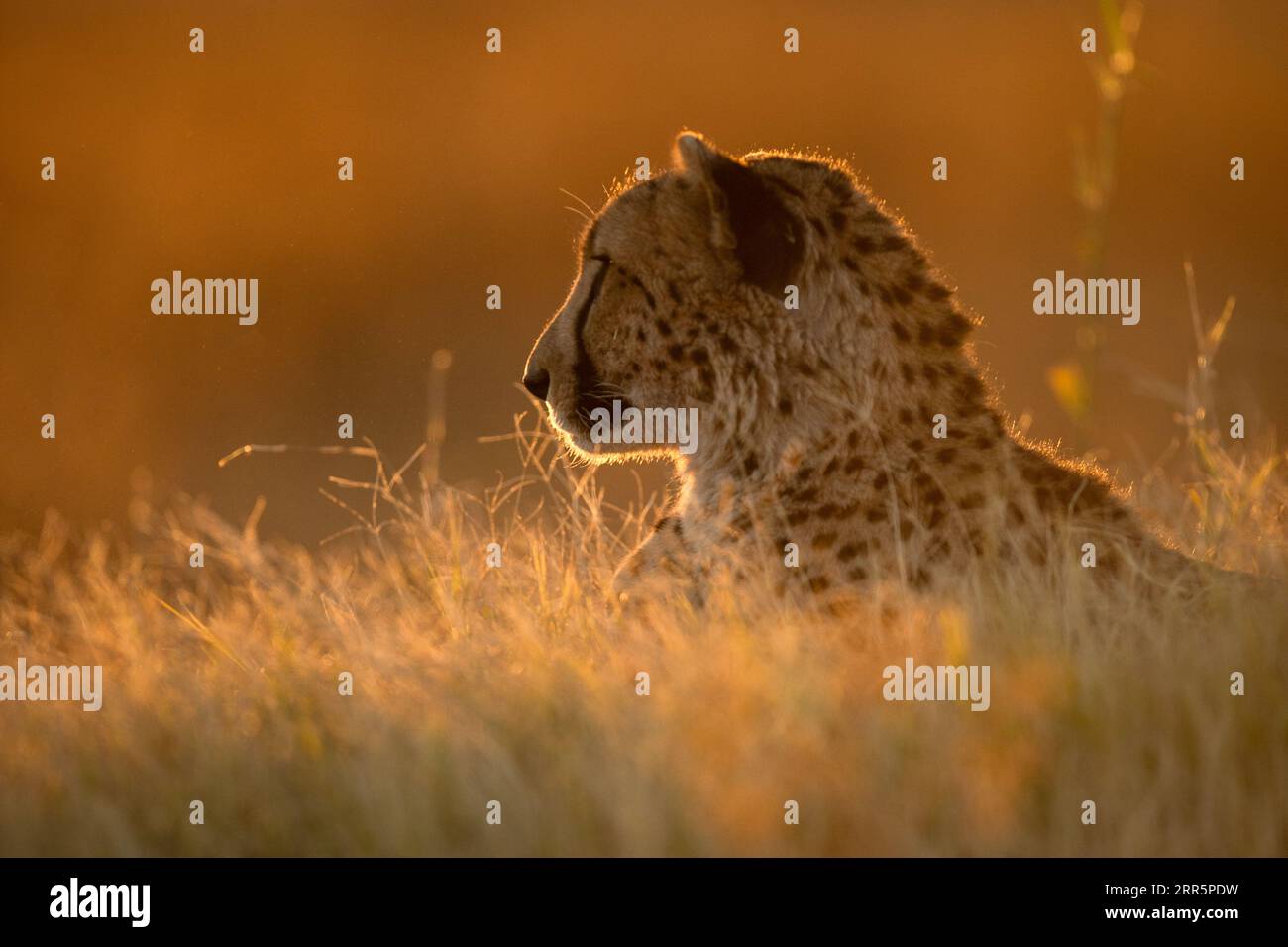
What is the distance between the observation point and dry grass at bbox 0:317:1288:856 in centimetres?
310

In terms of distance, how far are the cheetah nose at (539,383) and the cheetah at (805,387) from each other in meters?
0.02

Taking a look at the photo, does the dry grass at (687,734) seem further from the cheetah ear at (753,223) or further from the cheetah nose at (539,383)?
the cheetah ear at (753,223)

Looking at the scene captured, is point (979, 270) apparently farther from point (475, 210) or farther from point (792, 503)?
point (792, 503)

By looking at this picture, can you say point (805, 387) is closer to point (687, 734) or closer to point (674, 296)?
point (674, 296)

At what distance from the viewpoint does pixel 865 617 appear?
3.98m

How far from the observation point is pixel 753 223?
4.51 metres

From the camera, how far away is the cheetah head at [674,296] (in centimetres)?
450

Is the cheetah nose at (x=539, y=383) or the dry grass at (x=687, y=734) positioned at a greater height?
the cheetah nose at (x=539, y=383)

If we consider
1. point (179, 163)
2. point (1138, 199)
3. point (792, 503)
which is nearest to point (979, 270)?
point (1138, 199)
